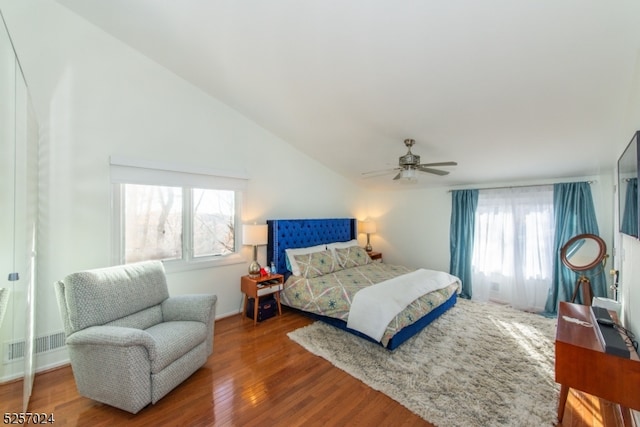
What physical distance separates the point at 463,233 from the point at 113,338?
4.87 m

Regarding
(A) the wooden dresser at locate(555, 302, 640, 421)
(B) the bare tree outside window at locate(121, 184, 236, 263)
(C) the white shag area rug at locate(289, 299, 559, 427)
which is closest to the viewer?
(A) the wooden dresser at locate(555, 302, 640, 421)

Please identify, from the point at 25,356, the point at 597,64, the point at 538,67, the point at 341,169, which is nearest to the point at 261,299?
the point at 25,356

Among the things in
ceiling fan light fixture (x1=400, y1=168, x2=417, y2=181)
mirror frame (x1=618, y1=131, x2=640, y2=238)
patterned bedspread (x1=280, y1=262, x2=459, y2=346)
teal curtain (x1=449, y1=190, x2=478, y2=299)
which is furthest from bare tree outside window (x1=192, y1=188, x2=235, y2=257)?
mirror frame (x1=618, y1=131, x2=640, y2=238)

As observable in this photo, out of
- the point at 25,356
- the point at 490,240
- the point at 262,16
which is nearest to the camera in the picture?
the point at 25,356

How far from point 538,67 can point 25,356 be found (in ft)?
14.0

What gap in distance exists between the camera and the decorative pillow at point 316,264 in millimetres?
3828

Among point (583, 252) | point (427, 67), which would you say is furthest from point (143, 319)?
point (583, 252)

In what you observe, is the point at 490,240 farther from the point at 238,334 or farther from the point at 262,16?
the point at 262,16

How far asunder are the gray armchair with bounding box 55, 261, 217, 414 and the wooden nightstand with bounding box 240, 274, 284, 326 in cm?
91

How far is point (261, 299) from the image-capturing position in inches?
144

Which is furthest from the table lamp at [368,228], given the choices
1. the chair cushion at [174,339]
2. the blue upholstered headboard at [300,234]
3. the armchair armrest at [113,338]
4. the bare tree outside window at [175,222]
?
the armchair armrest at [113,338]

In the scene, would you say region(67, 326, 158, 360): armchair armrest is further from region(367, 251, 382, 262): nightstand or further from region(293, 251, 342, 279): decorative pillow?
region(367, 251, 382, 262): nightstand

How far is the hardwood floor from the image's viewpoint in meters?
1.82

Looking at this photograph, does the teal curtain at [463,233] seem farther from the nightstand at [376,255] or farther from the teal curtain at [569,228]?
the nightstand at [376,255]
